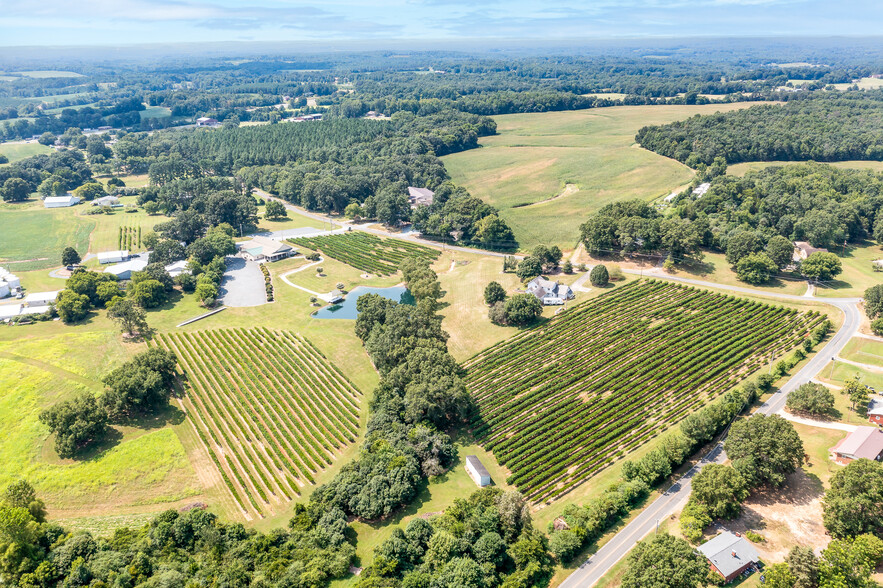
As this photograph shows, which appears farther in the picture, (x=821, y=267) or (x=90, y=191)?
(x=90, y=191)

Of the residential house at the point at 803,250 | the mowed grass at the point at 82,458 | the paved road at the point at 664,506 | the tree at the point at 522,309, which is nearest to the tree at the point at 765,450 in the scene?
the paved road at the point at 664,506

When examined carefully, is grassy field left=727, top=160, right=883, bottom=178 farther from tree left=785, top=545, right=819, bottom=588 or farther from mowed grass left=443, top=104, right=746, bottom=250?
tree left=785, top=545, right=819, bottom=588

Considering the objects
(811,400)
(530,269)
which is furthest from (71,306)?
(811,400)

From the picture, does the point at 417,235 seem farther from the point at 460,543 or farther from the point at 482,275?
the point at 460,543

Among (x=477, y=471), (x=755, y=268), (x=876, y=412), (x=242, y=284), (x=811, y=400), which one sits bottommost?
(x=477, y=471)

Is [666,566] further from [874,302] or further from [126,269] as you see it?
[126,269]
